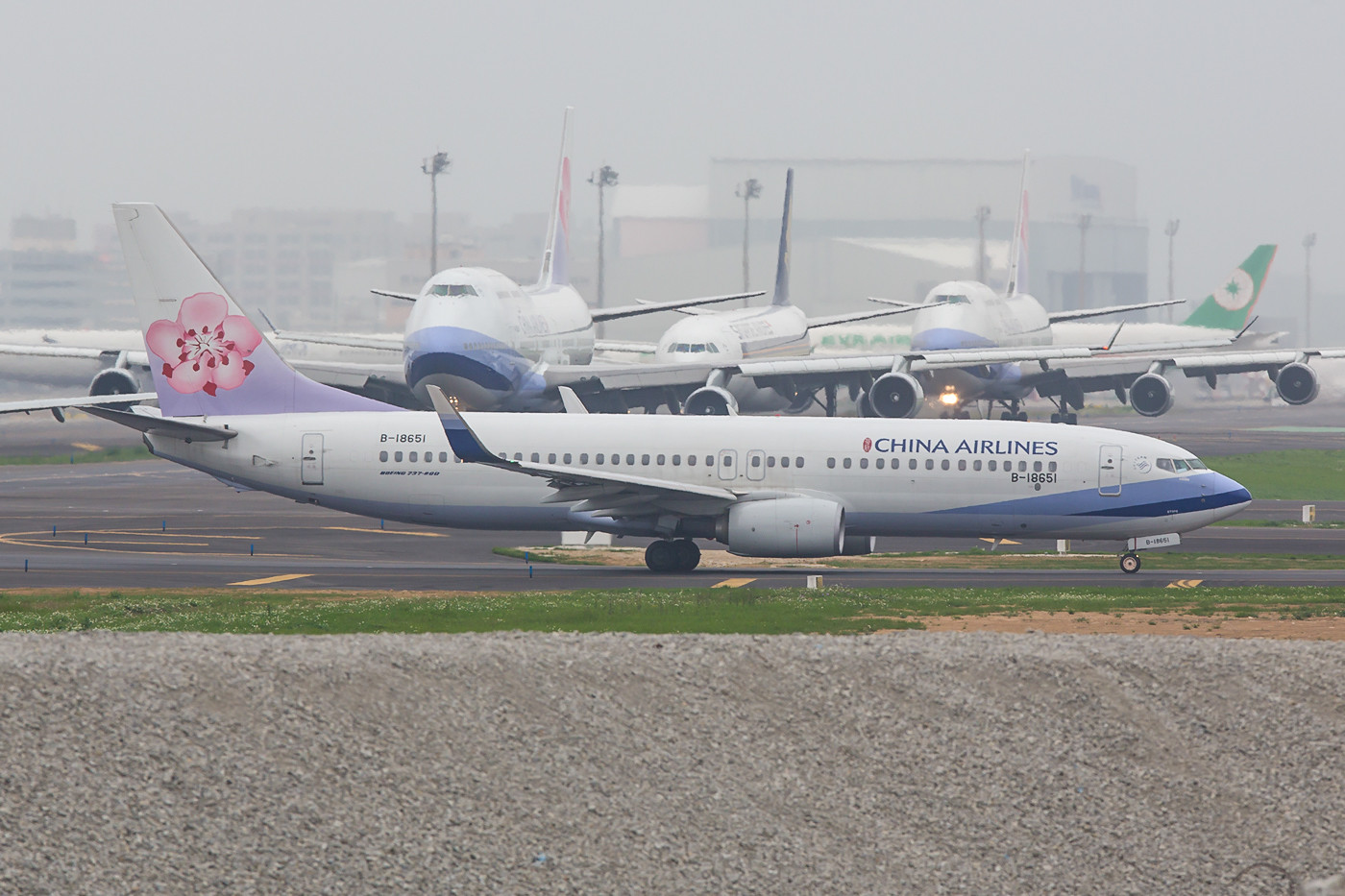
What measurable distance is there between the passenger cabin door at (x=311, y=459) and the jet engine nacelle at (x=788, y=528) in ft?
32.6

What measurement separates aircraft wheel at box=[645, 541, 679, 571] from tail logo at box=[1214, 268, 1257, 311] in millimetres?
101127

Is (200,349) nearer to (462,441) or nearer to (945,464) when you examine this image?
(462,441)

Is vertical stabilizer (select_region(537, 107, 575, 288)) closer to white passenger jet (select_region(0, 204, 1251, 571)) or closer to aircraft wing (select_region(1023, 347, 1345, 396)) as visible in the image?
aircraft wing (select_region(1023, 347, 1345, 396))

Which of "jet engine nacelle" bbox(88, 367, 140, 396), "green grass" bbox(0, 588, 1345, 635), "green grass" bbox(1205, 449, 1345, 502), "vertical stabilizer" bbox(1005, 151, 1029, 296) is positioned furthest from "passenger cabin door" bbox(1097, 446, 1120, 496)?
"vertical stabilizer" bbox(1005, 151, 1029, 296)

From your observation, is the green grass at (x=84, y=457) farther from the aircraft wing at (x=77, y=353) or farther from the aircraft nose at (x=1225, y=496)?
the aircraft nose at (x=1225, y=496)

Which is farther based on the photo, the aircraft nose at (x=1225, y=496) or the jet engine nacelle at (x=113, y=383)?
the jet engine nacelle at (x=113, y=383)

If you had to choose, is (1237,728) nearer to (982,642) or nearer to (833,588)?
(982,642)

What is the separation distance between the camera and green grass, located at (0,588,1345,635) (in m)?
23.2

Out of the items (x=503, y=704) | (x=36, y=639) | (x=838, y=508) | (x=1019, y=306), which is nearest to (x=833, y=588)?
(x=838, y=508)

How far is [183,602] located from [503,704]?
1174cm

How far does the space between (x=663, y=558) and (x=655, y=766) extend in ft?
62.8

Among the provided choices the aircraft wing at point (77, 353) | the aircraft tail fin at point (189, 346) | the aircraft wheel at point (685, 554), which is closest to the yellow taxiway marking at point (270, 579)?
the aircraft tail fin at point (189, 346)

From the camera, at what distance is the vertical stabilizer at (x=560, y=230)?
80.6 m

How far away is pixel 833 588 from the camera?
3038cm
